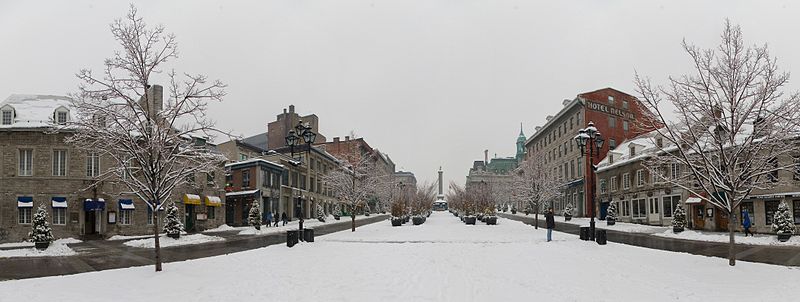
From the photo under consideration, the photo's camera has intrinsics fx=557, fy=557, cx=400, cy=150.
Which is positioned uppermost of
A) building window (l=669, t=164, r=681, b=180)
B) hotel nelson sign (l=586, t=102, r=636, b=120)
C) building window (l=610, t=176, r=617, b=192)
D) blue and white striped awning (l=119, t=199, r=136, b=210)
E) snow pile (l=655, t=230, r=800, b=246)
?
hotel nelson sign (l=586, t=102, r=636, b=120)

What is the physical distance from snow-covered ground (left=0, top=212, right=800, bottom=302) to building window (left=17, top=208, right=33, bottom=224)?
19.3m

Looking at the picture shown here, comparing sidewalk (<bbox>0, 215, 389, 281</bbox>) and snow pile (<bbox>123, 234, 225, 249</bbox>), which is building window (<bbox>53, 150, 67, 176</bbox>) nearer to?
snow pile (<bbox>123, 234, 225, 249</bbox>)

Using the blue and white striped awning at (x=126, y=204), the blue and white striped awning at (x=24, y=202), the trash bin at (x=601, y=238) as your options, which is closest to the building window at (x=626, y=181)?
the trash bin at (x=601, y=238)

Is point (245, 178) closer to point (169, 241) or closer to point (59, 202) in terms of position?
point (59, 202)

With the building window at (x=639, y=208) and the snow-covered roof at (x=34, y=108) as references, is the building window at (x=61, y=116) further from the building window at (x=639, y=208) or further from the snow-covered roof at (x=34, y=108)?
the building window at (x=639, y=208)

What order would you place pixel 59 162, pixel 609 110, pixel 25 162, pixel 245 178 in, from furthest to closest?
pixel 609 110, pixel 245 178, pixel 59 162, pixel 25 162

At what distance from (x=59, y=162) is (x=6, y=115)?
3.97 metres

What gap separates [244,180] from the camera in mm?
52375

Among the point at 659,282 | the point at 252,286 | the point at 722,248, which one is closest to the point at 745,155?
the point at 659,282

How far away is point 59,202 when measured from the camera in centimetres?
3231

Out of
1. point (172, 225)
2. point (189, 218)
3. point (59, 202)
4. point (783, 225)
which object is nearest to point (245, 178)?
point (189, 218)

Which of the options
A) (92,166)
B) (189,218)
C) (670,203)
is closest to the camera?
(92,166)

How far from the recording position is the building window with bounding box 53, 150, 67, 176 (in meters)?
32.8

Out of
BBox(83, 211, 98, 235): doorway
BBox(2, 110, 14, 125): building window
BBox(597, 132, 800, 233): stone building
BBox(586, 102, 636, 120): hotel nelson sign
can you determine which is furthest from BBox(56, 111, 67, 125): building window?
BBox(586, 102, 636, 120): hotel nelson sign
